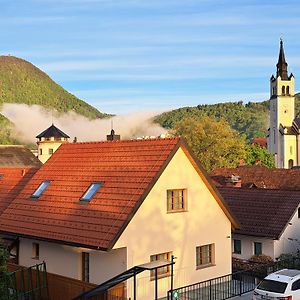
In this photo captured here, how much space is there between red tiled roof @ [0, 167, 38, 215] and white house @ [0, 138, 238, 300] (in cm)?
315

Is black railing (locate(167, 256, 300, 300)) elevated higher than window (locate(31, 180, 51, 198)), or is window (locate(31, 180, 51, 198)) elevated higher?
window (locate(31, 180, 51, 198))

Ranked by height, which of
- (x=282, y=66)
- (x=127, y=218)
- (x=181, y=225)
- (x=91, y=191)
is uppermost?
(x=282, y=66)

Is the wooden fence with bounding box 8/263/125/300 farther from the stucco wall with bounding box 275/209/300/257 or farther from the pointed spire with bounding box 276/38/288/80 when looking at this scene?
the pointed spire with bounding box 276/38/288/80

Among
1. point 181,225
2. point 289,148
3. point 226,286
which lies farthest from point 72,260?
point 289,148

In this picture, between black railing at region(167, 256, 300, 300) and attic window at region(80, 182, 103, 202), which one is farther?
attic window at region(80, 182, 103, 202)

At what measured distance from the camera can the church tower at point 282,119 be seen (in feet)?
427

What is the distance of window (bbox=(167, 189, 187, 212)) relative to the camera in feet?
72.6

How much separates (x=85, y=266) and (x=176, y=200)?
4496 millimetres

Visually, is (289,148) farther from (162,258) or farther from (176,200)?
(162,258)

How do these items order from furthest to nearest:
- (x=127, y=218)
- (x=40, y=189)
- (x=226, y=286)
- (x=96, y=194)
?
(x=40, y=189), (x=226, y=286), (x=96, y=194), (x=127, y=218)

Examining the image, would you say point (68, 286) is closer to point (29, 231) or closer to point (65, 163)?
point (29, 231)

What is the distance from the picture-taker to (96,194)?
72.2ft

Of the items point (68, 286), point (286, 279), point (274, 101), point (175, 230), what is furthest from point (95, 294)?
point (274, 101)

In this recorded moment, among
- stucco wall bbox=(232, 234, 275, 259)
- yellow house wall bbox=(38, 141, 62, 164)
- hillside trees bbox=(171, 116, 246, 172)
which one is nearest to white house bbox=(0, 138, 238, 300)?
stucco wall bbox=(232, 234, 275, 259)
